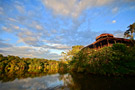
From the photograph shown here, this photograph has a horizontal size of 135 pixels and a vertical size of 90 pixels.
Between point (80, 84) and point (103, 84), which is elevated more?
point (103, 84)

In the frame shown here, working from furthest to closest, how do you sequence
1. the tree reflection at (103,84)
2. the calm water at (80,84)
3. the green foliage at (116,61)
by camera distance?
1. the green foliage at (116,61)
2. the calm water at (80,84)
3. the tree reflection at (103,84)

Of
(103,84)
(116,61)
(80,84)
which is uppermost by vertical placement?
(116,61)

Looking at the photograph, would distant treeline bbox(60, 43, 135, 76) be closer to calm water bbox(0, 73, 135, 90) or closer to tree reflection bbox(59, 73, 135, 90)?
calm water bbox(0, 73, 135, 90)

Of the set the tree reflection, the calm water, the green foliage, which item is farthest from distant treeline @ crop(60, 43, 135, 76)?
the tree reflection

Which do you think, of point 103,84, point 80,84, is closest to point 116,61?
point 103,84

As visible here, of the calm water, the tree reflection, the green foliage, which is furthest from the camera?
the green foliage

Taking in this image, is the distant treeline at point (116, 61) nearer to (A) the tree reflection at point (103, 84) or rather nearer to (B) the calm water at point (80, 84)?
(B) the calm water at point (80, 84)

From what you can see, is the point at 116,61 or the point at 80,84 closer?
the point at 80,84

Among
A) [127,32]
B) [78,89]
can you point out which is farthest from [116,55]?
[127,32]

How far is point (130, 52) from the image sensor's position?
16.5 metres

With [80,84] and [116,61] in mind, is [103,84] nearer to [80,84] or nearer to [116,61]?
[80,84]

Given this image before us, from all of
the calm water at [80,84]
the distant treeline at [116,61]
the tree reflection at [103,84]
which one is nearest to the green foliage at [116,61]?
the distant treeline at [116,61]

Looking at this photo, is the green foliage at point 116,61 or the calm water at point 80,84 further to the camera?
the green foliage at point 116,61

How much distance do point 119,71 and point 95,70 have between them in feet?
16.1
